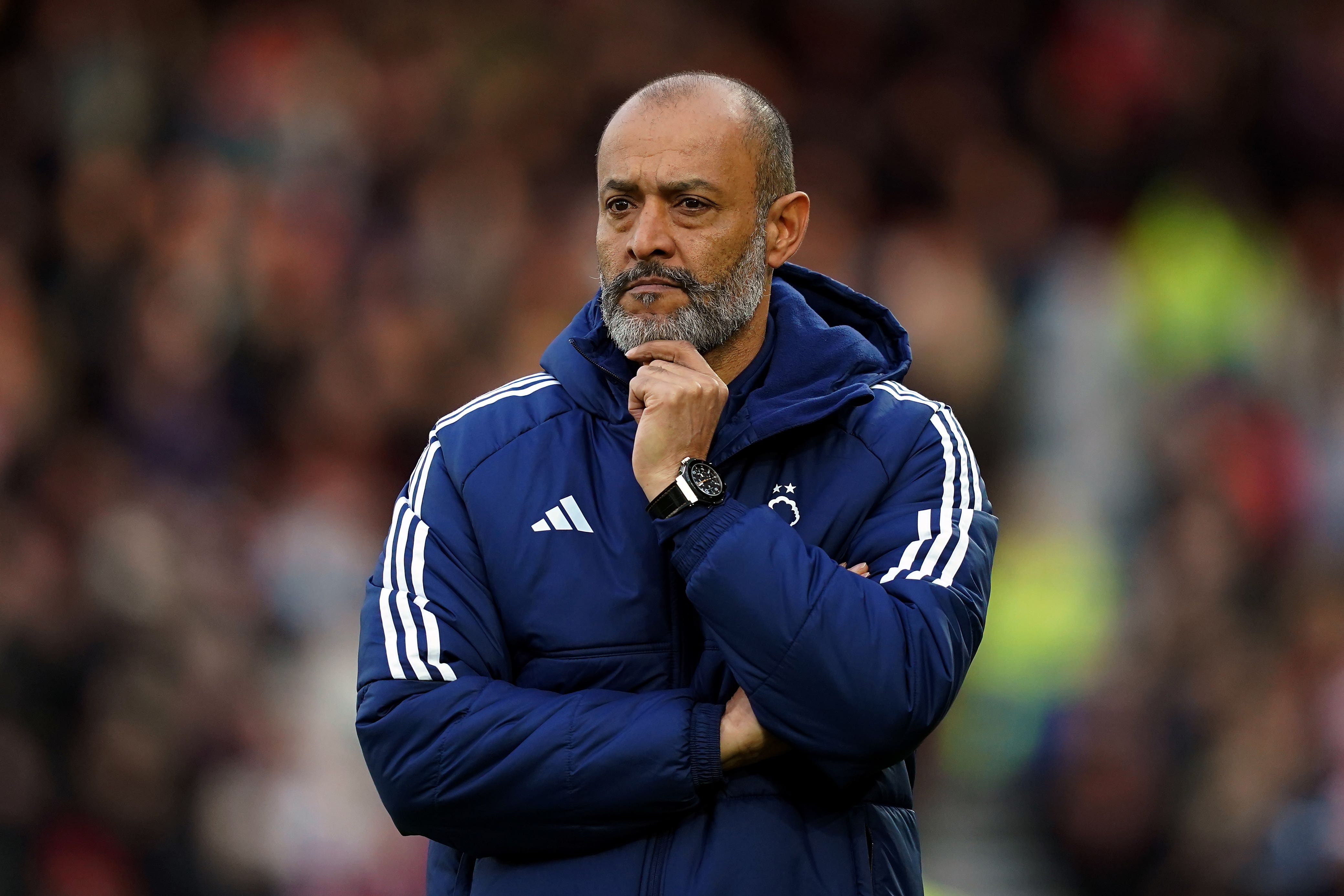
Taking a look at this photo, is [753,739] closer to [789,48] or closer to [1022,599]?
[1022,599]

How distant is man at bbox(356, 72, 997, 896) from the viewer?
6.93ft

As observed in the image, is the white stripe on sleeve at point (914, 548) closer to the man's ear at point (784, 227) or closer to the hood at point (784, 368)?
the hood at point (784, 368)

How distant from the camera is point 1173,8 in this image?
26.6 feet

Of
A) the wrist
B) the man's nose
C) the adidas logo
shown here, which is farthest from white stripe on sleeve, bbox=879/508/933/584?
the man's nose

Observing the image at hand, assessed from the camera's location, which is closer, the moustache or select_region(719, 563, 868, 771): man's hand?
select_region(719, 563, 868, 771): man's hand

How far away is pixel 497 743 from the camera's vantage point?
2139 millimetres

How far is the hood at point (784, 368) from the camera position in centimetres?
234

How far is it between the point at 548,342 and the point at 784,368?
13.9 feet

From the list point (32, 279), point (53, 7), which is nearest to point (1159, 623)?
point (32, 279)

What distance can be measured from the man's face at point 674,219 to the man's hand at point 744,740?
560mm

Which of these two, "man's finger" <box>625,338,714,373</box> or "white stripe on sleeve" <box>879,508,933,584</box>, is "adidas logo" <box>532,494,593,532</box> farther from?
"white stripe on sleeve" <box>879,508,933,584</box>

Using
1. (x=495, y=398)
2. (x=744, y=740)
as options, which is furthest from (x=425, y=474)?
(x=744, y=740)

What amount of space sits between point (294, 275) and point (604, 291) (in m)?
4.86

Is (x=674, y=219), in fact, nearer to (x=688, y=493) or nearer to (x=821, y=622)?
(x=688, y=493)
